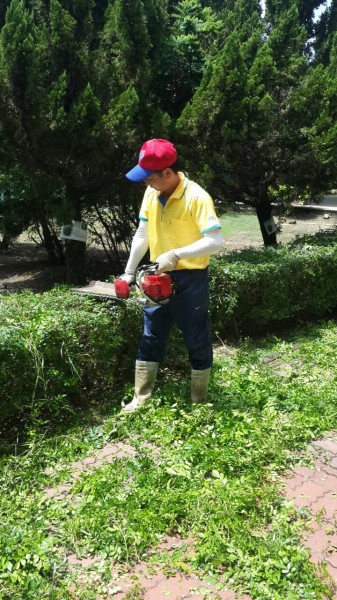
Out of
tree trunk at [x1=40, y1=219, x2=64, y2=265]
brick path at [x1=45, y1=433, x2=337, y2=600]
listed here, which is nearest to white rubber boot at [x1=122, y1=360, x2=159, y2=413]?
brick path at [x1=45, y1=433, x2=337, y2=600]

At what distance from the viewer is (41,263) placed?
10.8 metres

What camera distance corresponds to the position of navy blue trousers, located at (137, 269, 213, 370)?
3.19 m

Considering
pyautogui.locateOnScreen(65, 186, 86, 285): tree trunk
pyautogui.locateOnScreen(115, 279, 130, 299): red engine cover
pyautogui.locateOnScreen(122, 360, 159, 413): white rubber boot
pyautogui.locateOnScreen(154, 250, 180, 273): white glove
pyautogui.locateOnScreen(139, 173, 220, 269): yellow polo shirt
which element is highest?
pyautogui.locateOnScreen(139, 173, 220, 269): yellow polo shirt

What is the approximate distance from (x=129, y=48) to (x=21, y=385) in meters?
4.89

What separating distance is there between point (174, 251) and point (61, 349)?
3.22 ft

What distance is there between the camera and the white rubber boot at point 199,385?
3.38 meters

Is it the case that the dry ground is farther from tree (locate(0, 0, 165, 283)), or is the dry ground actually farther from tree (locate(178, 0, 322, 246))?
tree (locate(0, 0, 165, 283))

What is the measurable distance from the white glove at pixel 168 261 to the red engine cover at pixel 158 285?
0.05m

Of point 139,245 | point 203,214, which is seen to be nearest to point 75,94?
point 139,245

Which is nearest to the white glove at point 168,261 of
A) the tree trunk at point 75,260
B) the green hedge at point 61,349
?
the green hedge at point 61,349

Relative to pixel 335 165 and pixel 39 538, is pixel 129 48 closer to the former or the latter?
pixel 335 165

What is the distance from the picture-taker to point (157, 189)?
3127 millimetres

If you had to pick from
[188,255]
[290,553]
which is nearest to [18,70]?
[188,255]

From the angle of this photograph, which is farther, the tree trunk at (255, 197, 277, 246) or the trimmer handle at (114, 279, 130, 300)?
the tree trunk at (255, 197, 277, 246)
